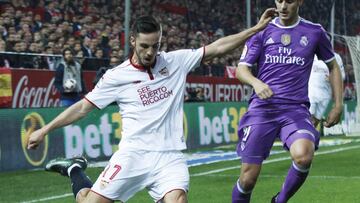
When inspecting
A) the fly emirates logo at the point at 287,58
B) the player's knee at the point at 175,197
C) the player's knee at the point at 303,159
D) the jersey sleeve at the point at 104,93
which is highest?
the jersey sleeve at the point at 104,93

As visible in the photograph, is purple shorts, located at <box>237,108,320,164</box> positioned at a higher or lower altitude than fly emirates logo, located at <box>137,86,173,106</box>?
lower

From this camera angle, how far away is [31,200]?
31.7 ft

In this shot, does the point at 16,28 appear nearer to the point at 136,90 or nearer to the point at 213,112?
the point at 213,112

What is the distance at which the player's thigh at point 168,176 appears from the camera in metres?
5.59

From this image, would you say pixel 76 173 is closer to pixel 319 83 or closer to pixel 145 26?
pixel 145 26

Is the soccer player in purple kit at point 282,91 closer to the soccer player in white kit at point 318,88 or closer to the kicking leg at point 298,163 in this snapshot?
the kicking leg at point 298,163

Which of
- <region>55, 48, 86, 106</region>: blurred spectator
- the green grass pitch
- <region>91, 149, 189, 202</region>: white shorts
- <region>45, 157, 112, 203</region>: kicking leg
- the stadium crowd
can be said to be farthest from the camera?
the stadium crowd

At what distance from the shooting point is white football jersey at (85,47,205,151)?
579 centimetres

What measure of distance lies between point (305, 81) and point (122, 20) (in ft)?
53.5

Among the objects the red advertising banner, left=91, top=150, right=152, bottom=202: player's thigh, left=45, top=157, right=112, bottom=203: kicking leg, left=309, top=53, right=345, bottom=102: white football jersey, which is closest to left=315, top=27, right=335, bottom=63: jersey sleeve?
left=45, top=157, right=112, bottom=203: kicking leg

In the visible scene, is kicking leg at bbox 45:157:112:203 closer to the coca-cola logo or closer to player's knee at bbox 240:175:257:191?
player's knee at bbox 240:175:257:191

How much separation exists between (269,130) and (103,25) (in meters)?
14.0

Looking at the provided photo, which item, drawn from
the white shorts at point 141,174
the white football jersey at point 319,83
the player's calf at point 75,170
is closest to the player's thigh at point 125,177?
the white shorts at point 141,174

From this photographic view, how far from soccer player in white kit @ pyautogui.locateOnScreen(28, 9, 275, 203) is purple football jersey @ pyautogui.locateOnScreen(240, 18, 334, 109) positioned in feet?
4.64
